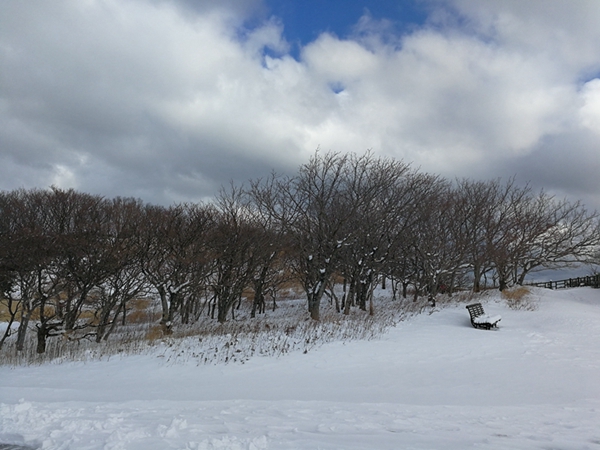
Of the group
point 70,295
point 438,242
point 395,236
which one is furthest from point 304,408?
point 438,242

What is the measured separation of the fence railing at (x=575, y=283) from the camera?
127 feet

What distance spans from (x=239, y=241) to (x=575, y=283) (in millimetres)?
40002

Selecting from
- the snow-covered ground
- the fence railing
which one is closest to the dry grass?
the snow-covered ground

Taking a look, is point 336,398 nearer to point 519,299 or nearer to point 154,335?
point 154,335

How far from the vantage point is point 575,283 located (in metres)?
43.2

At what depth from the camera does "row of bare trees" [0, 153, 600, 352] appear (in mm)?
17047

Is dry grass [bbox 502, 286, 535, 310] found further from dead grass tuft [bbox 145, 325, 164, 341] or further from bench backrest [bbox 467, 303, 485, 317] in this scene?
dead grass tuft [bbox 145, 325, 164, 341]

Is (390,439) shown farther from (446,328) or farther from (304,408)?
(446,328)

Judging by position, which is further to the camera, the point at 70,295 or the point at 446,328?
the point at 70,295

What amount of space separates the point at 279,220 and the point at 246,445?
19030mm

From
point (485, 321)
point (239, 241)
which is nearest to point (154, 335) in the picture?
point (239, 241)

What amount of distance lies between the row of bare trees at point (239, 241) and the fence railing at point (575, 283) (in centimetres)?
1537

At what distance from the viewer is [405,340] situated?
13750 mm

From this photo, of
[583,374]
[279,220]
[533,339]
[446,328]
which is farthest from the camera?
[279,220]
